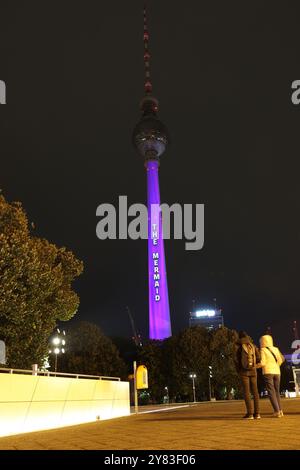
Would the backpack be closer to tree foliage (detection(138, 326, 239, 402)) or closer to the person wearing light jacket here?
Result: the person wearing light jacket

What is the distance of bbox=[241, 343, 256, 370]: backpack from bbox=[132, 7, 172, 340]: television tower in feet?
348

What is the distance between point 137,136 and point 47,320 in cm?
11881

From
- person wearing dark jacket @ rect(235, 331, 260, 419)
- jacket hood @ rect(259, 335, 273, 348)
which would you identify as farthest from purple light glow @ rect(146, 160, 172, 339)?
person wearing dark jacket @ rect(235, 331, 260, 419)

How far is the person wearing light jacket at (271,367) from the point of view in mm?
11484

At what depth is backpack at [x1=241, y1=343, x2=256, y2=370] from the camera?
1123 cm

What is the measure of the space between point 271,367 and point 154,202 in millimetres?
118716

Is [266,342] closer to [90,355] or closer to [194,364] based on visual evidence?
[90,355]

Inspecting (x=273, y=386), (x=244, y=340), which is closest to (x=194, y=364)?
(x=273, y=386)

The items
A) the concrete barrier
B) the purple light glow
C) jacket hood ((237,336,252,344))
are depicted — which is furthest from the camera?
the purple light glow

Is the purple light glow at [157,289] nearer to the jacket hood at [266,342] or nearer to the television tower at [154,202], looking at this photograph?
the television tower at [154,202]

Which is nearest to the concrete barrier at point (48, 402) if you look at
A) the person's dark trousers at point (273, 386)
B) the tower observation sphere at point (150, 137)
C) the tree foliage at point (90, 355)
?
the person's dark trousers at point (273, 386)

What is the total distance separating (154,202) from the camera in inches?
5108
